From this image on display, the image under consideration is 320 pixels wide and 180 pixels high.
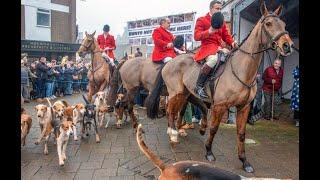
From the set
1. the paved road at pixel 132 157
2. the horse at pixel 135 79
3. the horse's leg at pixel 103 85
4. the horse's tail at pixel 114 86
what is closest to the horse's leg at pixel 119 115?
the horse at pixel 135 79

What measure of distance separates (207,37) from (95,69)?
4830mm

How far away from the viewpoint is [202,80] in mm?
6188

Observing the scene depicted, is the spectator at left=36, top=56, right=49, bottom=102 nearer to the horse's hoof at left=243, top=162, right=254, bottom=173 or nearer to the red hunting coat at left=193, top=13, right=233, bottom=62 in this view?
the red hunting coat at left=193, top=13, right=233, bottom=62

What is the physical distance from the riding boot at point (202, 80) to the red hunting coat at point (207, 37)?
0.34 meters

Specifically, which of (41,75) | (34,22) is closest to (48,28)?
(34,22)

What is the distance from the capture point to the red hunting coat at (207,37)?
20.8 feet

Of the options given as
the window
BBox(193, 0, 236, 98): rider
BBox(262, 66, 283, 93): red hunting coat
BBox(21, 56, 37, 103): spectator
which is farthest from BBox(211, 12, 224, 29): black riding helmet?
the window

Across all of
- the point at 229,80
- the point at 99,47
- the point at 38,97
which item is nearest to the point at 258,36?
the point at 229,80

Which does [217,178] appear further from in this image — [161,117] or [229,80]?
[161,117]

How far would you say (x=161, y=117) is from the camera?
32.4ft

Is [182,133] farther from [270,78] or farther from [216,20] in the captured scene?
[270,78]

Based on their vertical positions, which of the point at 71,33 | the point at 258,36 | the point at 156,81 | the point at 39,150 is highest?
the point at 71,33

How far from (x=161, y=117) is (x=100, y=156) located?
3616mm
